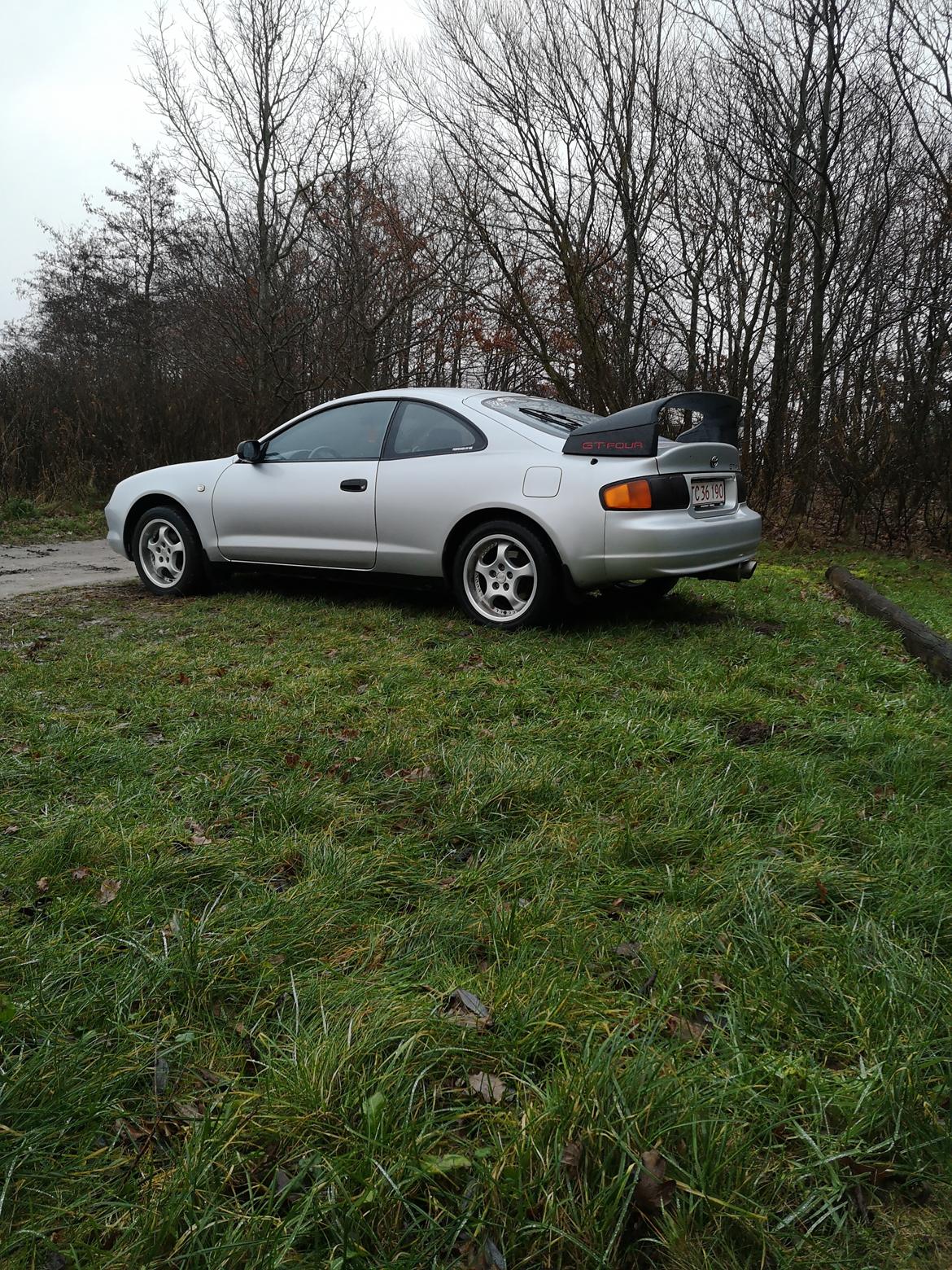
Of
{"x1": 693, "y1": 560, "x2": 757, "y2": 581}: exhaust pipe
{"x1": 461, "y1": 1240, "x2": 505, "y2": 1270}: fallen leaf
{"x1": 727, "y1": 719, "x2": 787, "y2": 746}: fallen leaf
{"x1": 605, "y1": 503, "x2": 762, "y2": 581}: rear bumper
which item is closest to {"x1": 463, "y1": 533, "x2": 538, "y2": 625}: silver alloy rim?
{"x1": 605, "y1": 503, "x2": 762, "y2": 581}: rear bumper

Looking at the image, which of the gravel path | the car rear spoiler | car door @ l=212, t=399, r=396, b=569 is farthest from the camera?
the gravel path

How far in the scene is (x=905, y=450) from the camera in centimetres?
1016

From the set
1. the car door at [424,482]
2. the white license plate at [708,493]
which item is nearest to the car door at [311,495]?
the car door at [424,482]

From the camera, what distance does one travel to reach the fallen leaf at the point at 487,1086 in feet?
5.44

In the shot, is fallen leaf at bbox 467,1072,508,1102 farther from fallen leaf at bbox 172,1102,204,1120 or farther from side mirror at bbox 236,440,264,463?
side mirror at bbox 236,440,264,463

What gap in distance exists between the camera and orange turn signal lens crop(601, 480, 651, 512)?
5.26m

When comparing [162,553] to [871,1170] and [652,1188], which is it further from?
[871,1170]

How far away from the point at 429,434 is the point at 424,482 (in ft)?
1.29

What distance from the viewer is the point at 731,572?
583cm

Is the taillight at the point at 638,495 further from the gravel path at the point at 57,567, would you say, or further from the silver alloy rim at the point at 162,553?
the gravel path at the point at 57,567

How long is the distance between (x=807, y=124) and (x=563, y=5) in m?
4.20

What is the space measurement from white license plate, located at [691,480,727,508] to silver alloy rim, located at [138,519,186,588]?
4043 mm

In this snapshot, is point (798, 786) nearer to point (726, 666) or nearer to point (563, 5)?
point (726, 666)

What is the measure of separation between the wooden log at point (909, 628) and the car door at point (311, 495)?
3.56 meters
